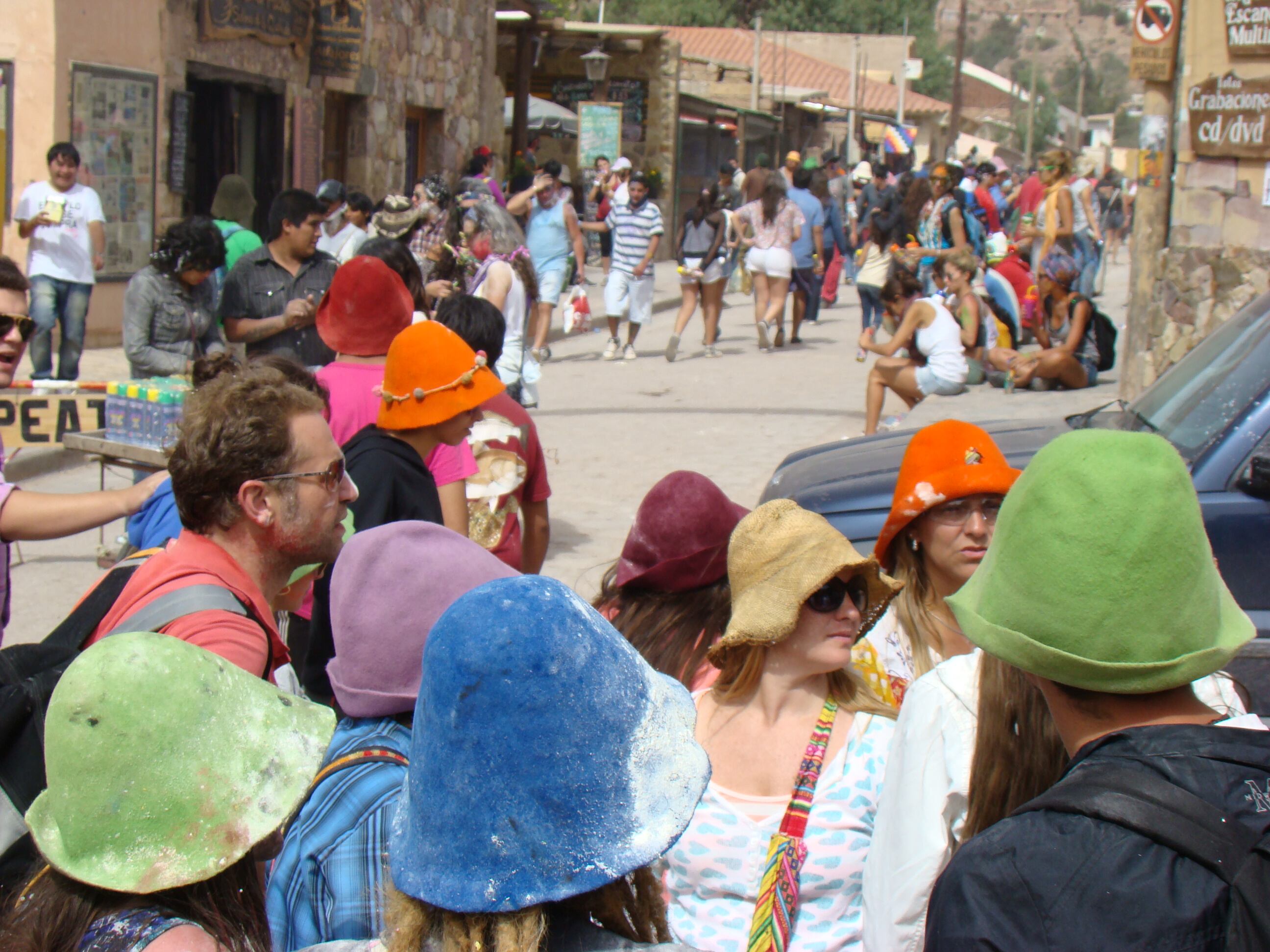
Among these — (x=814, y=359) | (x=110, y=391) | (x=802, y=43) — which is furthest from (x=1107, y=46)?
(x=110, y=391)

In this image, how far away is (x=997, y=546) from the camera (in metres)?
1.74

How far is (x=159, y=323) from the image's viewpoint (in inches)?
259

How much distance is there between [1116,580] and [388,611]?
1.23 m

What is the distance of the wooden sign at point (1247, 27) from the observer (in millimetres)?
9789

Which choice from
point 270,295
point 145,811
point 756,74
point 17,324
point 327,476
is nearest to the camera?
point 145,811

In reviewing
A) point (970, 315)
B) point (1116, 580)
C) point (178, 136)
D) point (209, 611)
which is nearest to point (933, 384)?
point (970, 315)

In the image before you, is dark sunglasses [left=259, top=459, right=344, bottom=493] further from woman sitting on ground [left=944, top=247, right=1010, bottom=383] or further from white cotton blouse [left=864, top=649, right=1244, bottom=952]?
woman sitting on ground [left=944, top=247, right=1010, bottom=383]

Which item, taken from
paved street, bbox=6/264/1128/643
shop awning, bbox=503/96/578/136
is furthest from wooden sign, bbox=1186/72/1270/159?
shop awning, bbox=503/96/578/136

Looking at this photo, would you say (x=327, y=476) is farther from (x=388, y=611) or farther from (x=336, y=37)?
(x=336, y=37)

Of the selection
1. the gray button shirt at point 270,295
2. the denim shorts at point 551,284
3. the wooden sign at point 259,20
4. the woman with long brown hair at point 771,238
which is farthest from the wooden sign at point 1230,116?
the wooden sign at point 259,20

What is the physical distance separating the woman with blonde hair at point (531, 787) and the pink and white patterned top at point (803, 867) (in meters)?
0.94

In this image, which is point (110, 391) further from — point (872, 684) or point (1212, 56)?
point (1212, 56)

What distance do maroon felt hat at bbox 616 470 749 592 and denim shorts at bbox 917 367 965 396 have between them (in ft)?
21.3

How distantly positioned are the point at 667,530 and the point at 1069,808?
5.26ft
